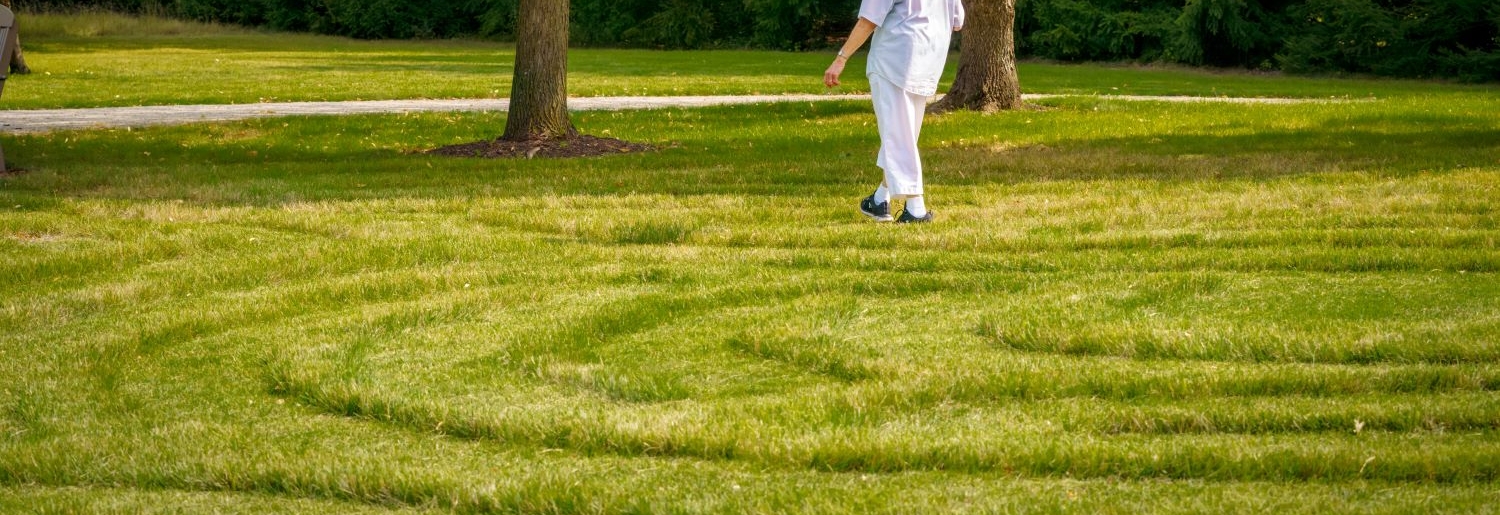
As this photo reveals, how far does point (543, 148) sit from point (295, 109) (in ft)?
23.1

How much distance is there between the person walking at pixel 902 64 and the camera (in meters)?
7.93

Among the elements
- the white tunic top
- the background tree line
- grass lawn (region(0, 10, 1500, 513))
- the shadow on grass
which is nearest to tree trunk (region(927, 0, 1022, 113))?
the shadow on grass

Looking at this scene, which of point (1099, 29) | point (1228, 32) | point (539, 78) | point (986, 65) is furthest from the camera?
point (1099, 29)

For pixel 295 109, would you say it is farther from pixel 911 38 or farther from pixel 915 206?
pixel 911 38

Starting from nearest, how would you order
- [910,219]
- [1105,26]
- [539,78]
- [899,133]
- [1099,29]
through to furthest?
[899,133], [910,219], [539,78], [1105,26], [1099,29]

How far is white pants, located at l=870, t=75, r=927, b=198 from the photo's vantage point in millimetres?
8148

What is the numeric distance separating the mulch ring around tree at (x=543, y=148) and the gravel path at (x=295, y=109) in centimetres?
500

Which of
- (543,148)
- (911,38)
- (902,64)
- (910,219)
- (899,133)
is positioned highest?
(911,38)

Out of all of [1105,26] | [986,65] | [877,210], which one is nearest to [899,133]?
[877,210]

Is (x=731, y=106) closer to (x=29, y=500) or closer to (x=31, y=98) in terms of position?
(x=31, y=98)

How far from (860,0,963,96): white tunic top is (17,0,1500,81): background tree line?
22.5 meters

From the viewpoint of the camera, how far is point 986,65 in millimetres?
17781

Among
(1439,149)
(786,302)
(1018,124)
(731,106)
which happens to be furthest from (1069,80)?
(786,302)

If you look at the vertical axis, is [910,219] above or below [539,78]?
below
